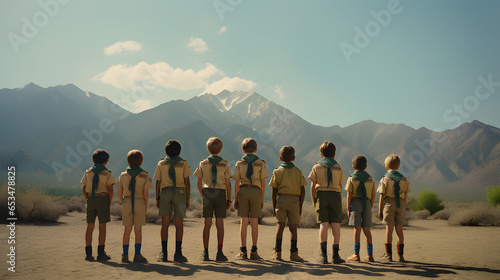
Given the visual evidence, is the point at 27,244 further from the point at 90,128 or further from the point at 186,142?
the point at 90,128

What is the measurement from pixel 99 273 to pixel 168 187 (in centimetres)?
188

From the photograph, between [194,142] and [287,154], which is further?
[194,142]

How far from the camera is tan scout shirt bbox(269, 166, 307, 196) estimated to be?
22.7 ft

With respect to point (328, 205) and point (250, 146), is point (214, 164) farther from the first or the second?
point (328, 205)

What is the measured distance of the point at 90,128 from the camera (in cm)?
17312

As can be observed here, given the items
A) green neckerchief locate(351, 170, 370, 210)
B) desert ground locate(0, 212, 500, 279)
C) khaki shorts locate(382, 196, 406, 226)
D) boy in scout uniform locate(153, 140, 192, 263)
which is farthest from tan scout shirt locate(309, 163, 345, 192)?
boy in scout uniform locate(153, 140, 192, 263)

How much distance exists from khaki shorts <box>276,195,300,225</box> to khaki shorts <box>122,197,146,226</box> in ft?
8.60

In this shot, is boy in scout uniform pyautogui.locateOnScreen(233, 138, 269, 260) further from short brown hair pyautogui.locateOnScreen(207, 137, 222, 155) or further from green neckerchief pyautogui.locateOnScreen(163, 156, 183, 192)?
green neckerchief pyautogui.locateOnScreen(163, 156, 183, 192)

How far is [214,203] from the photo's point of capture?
273 inches

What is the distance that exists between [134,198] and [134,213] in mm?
284

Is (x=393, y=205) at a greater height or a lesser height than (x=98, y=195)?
lesser

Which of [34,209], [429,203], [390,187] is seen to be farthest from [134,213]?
[429,203]

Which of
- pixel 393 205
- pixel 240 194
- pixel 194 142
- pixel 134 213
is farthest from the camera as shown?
pixel 194 142

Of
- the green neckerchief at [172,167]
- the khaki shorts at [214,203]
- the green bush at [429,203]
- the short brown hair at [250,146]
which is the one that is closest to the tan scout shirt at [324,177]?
the short brown hair at [250,146]
